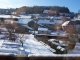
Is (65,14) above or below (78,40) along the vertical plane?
above

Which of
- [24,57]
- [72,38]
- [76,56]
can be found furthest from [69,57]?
[72,38]

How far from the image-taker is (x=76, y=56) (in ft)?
4.99

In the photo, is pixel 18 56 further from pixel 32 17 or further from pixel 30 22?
pixel 32 17

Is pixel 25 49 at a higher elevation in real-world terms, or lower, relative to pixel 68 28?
lower

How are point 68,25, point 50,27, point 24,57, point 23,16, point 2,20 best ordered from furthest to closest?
point 23,16
point 50,27
point 2,20
point 68,25
point 24,57

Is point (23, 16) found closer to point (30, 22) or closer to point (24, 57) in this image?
point (30, 22)

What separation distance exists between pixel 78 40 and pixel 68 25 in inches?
131

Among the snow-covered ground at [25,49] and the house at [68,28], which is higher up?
the house at [68,28]

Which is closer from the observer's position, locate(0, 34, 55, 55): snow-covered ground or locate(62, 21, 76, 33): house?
locate(0, 34, 55, 55): snow-covered ground

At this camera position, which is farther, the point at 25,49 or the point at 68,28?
the point at 68,28

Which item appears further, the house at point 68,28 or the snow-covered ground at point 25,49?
the house at point 68,28

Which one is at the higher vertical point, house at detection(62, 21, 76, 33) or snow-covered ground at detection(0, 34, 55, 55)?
house at detection(62, 21, 76, 33)

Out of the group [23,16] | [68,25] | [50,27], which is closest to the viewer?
[68,25]

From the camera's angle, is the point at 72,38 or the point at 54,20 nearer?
the point at 72,38
